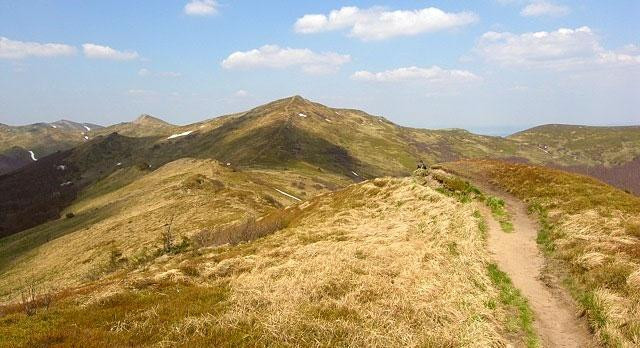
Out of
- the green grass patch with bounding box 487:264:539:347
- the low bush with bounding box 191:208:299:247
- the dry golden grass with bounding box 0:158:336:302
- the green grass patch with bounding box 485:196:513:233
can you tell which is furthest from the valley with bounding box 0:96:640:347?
the dry golden grass with bounding box 0:158:336:302

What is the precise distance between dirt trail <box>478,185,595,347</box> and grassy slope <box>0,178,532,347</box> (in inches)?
41.9

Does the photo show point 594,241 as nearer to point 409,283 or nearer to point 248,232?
point 409,283

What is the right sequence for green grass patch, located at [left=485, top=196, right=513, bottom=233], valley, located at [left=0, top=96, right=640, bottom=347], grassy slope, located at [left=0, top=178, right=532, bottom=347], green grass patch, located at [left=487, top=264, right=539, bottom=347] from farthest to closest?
1. green grass patch, located at [left=485, top=196, right=513, bottom=233]
2. green grass patch, located at [left=487, top=264, right=539, bottom=347]
3. valley, located at [left=0, top=96, right=640, bottom=347]
4. grassy slope, located at [left=0, top=178, right=532, bottom=347]

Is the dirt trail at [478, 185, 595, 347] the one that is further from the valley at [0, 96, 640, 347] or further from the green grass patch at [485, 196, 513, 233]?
the green grass patch at [485, 196, 513, 233]

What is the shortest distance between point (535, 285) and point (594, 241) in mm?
6163

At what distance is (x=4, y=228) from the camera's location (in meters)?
148

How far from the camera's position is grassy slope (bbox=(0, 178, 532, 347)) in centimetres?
1511

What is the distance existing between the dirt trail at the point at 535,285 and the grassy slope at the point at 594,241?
654 mm

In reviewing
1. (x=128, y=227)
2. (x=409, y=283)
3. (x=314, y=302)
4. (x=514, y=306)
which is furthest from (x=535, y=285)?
(x=128, y=227)

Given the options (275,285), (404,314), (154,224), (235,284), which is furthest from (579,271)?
(154,224)

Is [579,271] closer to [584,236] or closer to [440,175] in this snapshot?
[584,236]

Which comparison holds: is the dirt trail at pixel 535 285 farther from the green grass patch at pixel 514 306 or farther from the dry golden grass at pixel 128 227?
the dry golden grass at pixel 128 227

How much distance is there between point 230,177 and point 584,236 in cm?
8950

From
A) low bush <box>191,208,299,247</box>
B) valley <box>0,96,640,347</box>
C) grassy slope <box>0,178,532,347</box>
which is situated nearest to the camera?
grassy slope <box>0,178,532,347</box>
